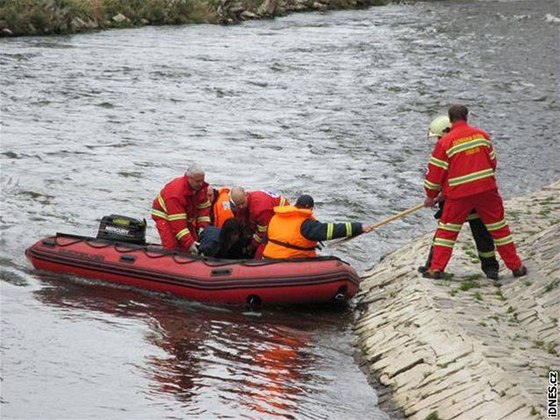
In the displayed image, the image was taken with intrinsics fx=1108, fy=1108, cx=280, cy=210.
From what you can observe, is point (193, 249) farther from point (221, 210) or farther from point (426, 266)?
point (426, 266)

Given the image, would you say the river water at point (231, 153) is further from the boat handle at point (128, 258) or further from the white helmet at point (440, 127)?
the white helmet at point (440, 127)

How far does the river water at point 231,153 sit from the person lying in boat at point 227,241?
76 centimetres

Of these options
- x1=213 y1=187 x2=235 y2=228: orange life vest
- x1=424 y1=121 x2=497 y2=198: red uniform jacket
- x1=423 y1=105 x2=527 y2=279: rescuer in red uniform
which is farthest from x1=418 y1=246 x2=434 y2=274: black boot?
x1=213 y1=187 x2=235 y2=228: orange life vest

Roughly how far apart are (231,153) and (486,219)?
1044 cm

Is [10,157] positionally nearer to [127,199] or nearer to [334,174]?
[127,199]

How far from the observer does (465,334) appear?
9.23 m

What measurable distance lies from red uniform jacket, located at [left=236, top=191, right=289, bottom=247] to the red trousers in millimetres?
2277

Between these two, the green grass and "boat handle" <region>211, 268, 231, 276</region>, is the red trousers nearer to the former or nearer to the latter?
the green grass

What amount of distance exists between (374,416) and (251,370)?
1.43 metres

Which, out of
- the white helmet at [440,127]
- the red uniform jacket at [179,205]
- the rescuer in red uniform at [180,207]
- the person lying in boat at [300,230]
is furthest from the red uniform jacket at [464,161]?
the red uniform jacket at [179,205]

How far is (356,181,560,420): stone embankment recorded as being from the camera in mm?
8086

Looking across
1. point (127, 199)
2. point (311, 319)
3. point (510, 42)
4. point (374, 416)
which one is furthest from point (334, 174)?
point (510, 42)

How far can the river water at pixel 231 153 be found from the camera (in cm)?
952

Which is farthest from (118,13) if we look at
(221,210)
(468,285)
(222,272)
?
(468,285)
